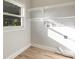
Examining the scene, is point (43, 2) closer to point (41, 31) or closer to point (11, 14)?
point (41, 31)

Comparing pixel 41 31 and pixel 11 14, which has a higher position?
pixel 11 14

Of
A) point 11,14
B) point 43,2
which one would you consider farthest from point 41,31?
point 11,14

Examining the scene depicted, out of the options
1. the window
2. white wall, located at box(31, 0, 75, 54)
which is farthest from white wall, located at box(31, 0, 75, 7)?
the window

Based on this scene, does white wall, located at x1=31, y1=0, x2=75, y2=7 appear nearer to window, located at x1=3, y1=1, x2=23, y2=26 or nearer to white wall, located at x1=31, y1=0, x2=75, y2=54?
white wall, located at x1=31, y1=0, x2=75, y2=54

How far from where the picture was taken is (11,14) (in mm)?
2719

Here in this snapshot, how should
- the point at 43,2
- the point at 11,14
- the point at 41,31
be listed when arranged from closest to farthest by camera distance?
1. the point at 11,14
2. the point at 43,2
3. the point at 41,31

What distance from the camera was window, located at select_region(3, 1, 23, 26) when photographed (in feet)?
8.09

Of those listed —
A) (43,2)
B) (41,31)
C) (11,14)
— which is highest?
(43,2)

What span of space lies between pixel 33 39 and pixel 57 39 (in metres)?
1.31

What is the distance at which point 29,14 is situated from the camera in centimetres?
407

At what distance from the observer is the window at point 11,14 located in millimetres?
2465

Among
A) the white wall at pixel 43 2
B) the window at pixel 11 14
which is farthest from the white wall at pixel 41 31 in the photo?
the window at pixel 11 14

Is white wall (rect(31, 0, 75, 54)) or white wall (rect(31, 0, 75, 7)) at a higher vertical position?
white wall (rect(31, 0, 75, 7))

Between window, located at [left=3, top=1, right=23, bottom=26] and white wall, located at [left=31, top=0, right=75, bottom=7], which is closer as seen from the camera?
window, located at [left=3, top=1, right=23, bottom=26]
